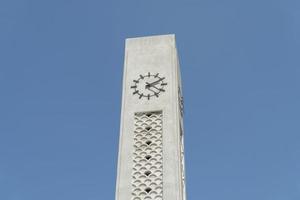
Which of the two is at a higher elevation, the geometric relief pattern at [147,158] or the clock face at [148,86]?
the clock face at [148,86]

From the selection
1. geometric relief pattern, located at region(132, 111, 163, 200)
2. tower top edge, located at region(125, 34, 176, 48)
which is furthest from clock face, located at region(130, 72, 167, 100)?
tower top edge, located at region(125, 34, 176, 48)

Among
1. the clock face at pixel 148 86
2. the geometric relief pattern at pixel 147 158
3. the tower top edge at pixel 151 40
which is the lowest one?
the geometric relief pattern at pixel 147 158

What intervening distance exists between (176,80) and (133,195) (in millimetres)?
3609

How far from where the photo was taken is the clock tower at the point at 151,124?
14.0 metres

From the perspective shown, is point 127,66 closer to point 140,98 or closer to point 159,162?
point 140,98

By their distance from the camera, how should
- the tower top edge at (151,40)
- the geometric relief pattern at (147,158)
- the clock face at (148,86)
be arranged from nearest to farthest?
the geometric relief pattern at (147,158) < the clock face at (148,86) < the tower top edge at (151,40)

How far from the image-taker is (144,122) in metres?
15.3

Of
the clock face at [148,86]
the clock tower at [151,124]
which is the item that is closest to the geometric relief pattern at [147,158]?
the clock tower at [151,124]

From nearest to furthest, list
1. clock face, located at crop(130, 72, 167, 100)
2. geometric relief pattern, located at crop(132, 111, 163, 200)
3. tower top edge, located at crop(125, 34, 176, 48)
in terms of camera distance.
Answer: geometric relief pattern, located at crop(132, 111, 163, 200) → clock face, located at crop(130, 72, 167, 100) → tower top edge, located at crop(125, 34, 176, 48)

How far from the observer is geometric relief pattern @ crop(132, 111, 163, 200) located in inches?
549

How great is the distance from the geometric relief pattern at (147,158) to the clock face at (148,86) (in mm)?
616

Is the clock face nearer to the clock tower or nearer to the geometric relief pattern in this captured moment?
the clock tower

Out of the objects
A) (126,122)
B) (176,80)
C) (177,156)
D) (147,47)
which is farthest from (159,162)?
(147,47)

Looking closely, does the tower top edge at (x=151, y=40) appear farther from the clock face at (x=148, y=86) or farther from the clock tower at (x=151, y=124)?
the clock face at (x=148, y=86)
